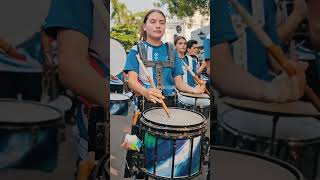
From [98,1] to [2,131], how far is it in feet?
2.73

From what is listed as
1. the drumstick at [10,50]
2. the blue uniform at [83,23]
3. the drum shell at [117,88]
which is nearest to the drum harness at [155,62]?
the drum shell at [117,88]

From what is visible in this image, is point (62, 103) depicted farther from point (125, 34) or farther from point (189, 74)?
point (189, 74)

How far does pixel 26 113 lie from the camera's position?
1.95 meters

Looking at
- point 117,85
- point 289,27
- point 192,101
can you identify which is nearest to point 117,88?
point 117,85

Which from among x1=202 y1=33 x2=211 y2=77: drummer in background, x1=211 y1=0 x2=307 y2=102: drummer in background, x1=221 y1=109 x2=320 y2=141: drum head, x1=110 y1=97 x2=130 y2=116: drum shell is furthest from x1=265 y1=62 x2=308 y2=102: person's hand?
x1=110 y1=97 x2=130 y2=116: drum shell

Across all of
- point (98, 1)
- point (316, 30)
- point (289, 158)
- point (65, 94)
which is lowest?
point (289, 158)

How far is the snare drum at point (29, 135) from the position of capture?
195 centimetres

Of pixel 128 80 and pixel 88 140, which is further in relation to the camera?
pixel 88 140

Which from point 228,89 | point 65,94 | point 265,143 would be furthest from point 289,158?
point 65,94

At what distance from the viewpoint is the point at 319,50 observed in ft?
6.26

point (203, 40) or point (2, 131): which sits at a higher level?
point (203, 40)

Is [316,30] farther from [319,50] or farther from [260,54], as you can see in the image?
[260,54]

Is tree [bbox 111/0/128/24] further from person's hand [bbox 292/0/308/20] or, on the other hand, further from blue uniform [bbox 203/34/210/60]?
person's hand [bbox 292/0/308/20]

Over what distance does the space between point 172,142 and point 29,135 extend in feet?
2.49
